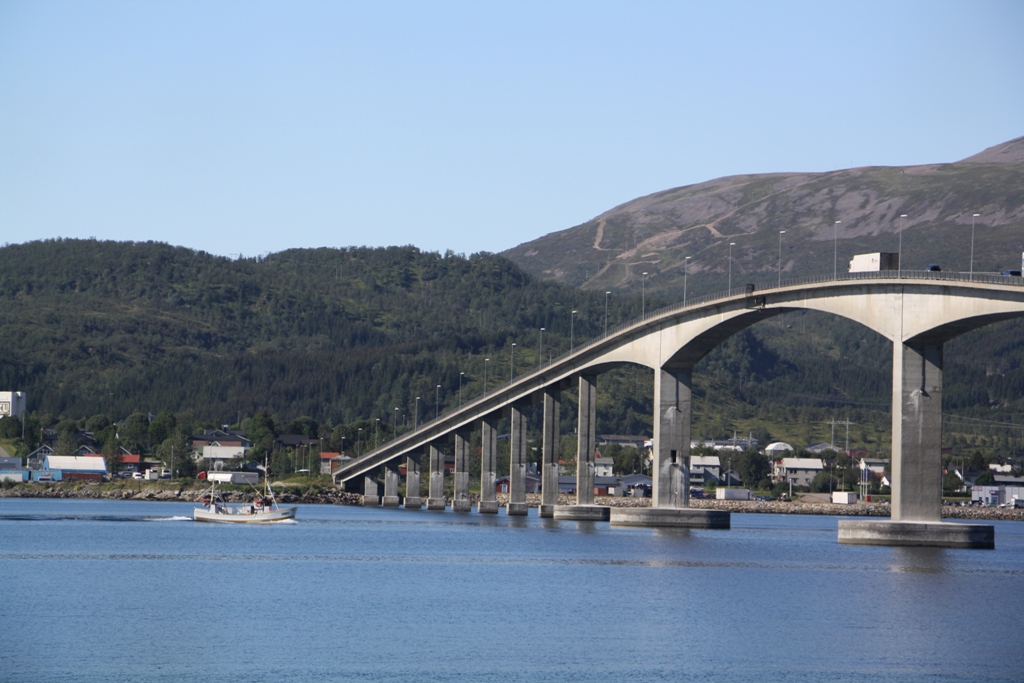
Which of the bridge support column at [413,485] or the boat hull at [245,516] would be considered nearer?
the boat hull at [245,516]

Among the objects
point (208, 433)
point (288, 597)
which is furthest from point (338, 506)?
point (288, 597)

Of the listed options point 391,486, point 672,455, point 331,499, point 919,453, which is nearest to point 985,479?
point 391,486

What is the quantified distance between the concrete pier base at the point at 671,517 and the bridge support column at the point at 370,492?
48.7m

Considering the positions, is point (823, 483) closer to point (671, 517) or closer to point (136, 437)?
point (136, 437)

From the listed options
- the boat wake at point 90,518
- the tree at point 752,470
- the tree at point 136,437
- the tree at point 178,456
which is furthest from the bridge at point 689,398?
the tree at point 752,470

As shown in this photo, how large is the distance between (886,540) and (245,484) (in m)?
97.8

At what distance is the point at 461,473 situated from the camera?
122062mm

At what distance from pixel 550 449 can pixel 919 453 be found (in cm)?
4142

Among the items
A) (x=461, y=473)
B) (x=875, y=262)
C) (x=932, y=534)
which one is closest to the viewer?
(x=932, y=534)

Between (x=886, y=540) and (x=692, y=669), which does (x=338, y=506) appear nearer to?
(x=886, y=540)

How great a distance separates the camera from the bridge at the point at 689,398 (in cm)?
6806

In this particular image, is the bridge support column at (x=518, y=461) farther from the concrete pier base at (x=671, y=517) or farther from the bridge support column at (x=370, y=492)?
the bridge support column at (x=370, y=492)

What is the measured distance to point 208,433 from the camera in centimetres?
18962

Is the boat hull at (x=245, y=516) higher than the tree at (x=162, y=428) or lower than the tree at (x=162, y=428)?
lower
